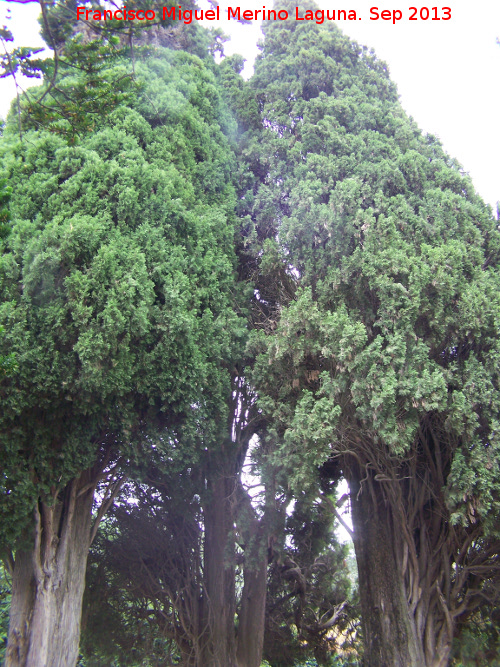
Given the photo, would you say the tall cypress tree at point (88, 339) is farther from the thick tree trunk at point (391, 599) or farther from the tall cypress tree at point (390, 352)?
the thick tree trunk at point (391, 599)

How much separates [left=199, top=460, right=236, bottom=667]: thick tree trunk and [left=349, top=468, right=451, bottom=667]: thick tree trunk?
2.10 meters

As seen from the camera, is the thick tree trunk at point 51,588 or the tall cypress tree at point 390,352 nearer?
the thick tree trunk at point 51,588

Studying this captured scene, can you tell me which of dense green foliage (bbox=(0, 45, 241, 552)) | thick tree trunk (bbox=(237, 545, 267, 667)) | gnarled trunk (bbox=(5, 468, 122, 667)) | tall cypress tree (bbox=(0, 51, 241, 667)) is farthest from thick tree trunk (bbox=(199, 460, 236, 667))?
gnarled trunk (bbox=(5, 468, 122, 667))

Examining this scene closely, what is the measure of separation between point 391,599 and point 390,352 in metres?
3.59

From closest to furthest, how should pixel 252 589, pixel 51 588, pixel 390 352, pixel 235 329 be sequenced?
pixel 51 588 → pixel 390 352 → pixel 235 329 → pixel 252 589

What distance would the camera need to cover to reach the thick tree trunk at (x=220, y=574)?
8.00 metres

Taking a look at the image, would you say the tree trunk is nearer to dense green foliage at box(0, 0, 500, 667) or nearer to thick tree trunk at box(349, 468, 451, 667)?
dense green foliage at box(0, 0, 500, 667)

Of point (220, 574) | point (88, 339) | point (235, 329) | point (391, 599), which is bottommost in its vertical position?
point (391, 599)

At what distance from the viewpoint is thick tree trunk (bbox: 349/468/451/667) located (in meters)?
6.85

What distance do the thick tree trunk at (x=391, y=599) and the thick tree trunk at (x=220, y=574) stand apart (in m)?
2.10

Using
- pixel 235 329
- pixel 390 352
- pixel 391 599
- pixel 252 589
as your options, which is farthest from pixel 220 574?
pixel 390 352

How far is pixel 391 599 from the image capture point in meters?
7.14

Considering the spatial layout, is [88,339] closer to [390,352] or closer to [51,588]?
[51,588]

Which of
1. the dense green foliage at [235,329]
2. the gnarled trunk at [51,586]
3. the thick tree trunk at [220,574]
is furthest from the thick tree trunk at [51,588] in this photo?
the thick tree trunk at [220,574]
